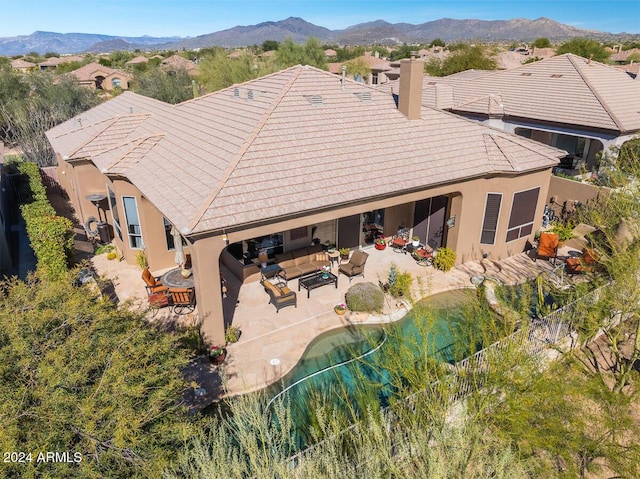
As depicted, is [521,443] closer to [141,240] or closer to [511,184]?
[511,184]

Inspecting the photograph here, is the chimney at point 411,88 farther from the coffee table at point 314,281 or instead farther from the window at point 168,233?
the window at point 168,233

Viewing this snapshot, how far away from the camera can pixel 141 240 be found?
17.6 m

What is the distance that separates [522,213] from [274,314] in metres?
11.3

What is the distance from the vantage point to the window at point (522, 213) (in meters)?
17.6

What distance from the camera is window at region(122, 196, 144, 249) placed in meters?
16.9

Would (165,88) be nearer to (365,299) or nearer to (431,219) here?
(431,219)

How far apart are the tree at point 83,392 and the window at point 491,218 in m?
13.8

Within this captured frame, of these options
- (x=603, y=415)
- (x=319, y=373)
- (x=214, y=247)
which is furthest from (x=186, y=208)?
(x=603, y=415)

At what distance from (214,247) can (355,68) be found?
6366 cm

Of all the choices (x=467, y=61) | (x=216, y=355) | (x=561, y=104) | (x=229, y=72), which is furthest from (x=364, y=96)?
(x=467, y=61)

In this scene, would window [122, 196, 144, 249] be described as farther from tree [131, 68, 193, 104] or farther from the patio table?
tree [131, 68, 193, 104]

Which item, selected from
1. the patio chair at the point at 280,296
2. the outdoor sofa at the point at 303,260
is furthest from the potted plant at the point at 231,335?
the outdoor sofa at the point at 303,260

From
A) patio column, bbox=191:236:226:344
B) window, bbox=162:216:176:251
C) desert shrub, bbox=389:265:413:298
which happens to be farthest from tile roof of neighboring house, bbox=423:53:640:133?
patio column, bbox=191:236:226:344

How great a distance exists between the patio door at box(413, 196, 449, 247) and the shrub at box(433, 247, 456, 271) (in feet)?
3.39
